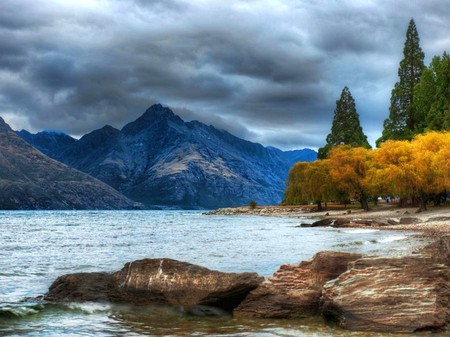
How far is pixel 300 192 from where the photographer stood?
122 metres

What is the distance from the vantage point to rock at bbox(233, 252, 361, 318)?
14.5 metres

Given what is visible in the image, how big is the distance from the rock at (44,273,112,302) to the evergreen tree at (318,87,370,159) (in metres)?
131

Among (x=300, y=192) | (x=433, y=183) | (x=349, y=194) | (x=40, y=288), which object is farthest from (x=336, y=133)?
(x=40, y=288)

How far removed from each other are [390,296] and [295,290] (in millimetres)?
3051

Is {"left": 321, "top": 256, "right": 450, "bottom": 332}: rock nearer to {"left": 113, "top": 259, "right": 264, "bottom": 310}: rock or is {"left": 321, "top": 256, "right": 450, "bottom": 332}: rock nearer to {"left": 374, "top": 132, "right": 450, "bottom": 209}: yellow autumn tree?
{"left": 113, "top": 259, "right": 264, "bottom": 310}: rock

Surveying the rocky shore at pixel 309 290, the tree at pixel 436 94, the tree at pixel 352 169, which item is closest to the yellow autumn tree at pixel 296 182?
the tree at pixel 352 169

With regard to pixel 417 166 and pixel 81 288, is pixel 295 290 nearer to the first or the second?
pixel 81 288

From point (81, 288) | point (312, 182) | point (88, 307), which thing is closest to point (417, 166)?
point (312, 182)

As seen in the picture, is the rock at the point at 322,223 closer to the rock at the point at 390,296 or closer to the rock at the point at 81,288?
the rock at the point at 81,288

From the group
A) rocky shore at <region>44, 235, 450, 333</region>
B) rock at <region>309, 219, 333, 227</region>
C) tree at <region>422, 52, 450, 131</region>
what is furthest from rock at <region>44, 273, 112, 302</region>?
tree at <region>422, 52, 450, 131</region>

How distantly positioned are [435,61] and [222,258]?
328ft

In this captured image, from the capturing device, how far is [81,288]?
17016mm

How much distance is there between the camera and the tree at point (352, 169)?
317 ft

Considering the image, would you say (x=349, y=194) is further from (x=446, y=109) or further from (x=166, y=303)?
(x=166, y=303)
